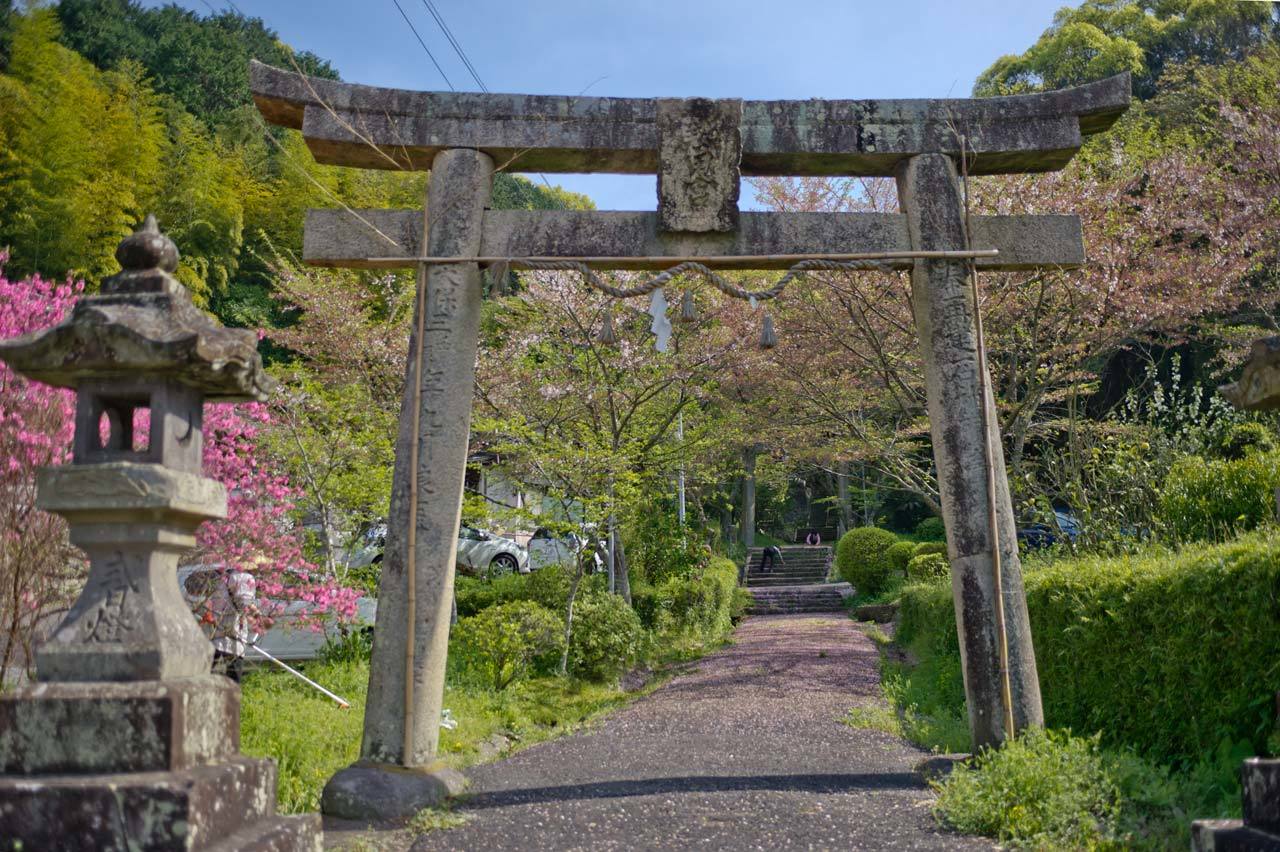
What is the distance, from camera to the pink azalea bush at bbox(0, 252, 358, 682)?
6293 mm

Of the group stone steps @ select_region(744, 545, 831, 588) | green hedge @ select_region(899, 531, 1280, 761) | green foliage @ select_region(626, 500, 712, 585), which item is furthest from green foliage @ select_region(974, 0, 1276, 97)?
green hedge @ select_region(899, 531, 1280, 761)

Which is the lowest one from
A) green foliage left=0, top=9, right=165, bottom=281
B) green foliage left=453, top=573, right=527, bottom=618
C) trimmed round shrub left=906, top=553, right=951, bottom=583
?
green foliage left=453, top=573, right=527, bottom=618

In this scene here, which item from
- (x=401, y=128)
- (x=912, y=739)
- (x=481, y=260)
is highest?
(x=401, y=128)

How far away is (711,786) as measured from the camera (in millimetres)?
5719

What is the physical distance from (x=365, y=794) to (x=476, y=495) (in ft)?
24.0

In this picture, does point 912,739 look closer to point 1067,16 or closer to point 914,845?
point 914,845

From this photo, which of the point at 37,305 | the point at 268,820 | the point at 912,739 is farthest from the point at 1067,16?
the point at 268,820

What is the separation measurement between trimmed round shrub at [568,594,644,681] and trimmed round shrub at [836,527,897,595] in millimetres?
11294

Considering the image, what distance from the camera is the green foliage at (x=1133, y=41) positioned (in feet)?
80.3

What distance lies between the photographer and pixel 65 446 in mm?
6691

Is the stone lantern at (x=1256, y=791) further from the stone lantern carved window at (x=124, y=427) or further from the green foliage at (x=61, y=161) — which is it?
the green foliage at (x=61, y=161)

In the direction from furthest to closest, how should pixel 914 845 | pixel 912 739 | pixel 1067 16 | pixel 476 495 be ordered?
pixel 1067 16, pixel 476 495, pixel 912 739, pixel 914 845

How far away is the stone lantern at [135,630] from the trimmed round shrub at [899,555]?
731 inches

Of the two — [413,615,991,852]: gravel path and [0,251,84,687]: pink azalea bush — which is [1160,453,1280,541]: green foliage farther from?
[0,251,84,687]: pink azalea bush
